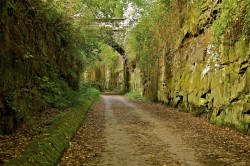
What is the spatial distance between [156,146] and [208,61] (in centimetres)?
612

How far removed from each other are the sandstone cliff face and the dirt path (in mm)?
1189

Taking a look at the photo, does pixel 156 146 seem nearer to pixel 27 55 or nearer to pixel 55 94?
pixel 27 55

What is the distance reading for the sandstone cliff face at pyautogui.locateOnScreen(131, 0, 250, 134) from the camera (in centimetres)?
888

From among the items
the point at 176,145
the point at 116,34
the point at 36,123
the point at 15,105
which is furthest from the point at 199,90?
the point at 116,34

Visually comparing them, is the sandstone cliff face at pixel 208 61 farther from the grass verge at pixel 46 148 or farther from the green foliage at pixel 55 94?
the green foliage at pixel 55 94

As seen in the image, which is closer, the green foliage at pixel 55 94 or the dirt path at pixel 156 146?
the dirt path at pixel 156 146

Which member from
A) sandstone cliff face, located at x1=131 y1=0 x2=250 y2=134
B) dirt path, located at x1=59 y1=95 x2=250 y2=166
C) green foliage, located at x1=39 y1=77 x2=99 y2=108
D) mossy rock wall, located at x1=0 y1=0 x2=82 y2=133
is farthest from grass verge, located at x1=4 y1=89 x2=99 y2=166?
sandstone cliff face, located at x1=131 y1=0 x2=250 y2=134

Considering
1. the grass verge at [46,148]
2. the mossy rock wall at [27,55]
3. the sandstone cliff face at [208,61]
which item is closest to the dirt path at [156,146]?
the grass verge at [46,148]

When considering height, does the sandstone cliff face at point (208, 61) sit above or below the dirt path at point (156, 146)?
above

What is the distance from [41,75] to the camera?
9984 millimetres

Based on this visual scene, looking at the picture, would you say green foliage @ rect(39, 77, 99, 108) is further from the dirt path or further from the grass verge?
the grass verge

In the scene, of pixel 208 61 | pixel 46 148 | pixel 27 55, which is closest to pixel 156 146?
pixel 46 148

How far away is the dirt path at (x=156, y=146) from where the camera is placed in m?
5.61

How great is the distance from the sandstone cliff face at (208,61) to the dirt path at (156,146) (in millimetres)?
1189
